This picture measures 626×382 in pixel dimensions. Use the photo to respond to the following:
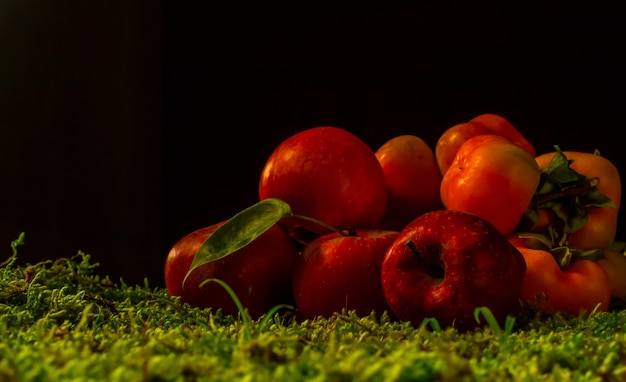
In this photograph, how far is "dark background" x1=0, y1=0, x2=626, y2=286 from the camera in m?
1.62

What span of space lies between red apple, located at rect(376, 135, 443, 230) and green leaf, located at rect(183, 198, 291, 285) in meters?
0.21

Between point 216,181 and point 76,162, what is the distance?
419mm

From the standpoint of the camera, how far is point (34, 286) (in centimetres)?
65

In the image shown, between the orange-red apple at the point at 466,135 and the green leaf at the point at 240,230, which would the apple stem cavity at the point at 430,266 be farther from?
the orange-red apple at the point at 466,135

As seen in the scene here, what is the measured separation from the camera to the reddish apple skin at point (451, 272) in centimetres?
70

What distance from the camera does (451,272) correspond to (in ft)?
2.34

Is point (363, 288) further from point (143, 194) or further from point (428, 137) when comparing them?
point (143, 194)

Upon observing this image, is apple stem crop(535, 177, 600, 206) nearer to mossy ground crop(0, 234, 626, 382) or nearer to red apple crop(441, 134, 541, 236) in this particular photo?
red apple crop(441, 134, 541, 236)

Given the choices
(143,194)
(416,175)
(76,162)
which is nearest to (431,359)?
(416,175)

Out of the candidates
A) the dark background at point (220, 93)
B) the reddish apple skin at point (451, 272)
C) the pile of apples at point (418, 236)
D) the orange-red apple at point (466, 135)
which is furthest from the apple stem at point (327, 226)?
the dark background at point (220, 93)

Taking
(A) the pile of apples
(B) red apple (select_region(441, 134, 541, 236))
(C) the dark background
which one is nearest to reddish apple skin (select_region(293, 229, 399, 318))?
(A) the pile of apples

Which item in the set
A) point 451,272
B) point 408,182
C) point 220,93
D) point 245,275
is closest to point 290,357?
point 451,272

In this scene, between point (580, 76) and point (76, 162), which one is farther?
point (76, 162)

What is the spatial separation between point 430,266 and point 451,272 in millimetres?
35
